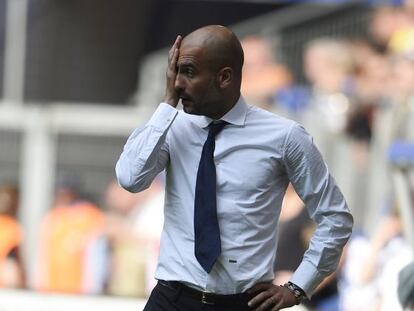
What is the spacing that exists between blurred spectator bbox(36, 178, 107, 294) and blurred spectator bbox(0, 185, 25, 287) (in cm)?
19

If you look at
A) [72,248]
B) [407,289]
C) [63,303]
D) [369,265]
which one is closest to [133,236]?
[72,248]

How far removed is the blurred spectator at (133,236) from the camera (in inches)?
397

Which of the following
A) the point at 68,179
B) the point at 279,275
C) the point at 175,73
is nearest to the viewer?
the point at 175,73

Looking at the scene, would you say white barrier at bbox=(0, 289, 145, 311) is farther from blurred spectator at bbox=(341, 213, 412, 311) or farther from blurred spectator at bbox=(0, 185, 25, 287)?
blurred spectator at bbox=(0, 185, 25, 287)

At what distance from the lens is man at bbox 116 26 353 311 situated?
4098 mm

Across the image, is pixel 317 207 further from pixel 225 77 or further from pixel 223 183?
pixel 225 77

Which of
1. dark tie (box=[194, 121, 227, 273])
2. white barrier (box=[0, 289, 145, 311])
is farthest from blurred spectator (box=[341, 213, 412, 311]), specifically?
dark tie (box=[194, 121, 227, 273])

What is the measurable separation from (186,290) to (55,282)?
655 centimetres

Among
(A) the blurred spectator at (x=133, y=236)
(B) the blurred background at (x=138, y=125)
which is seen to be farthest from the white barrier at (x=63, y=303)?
(A) the blurred spectator at (x=133, y=236)

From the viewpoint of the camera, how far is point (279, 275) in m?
7.44

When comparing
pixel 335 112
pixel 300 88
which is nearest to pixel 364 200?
→ pixel 335 112

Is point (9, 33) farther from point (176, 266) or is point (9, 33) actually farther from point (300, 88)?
point (176, 266)

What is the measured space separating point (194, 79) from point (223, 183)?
1.19ft

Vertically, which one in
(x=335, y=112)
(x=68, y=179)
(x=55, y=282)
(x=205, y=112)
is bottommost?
(x=55, y=282)
